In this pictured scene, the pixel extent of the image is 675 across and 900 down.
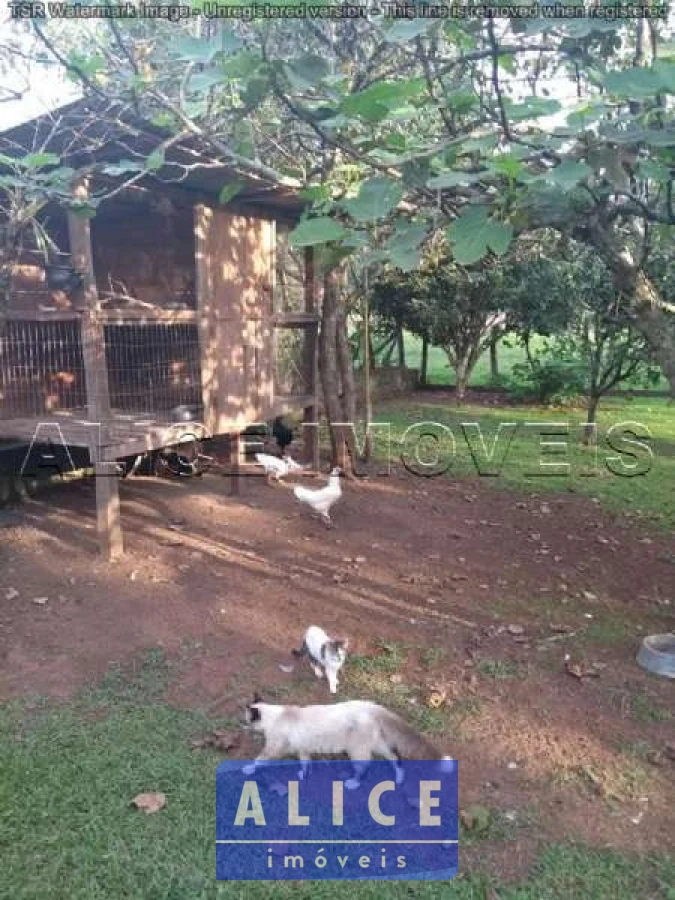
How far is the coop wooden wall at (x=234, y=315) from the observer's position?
683 centimetres

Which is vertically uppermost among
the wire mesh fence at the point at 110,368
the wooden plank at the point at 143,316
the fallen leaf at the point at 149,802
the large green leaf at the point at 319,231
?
the large green leaf at the point at 319,231

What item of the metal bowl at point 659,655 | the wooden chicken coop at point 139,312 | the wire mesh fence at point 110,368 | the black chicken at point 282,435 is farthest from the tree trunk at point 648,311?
the black chicken at point 282,435

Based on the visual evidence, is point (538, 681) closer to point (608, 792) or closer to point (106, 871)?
point (608, 792)

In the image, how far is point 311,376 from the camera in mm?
9469

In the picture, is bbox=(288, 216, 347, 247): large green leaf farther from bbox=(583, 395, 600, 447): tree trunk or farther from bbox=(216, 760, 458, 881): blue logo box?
bbox=(583, 395, 600, 447): tree trunk

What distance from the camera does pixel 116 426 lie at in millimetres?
6707

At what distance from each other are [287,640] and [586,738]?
6.22 ft

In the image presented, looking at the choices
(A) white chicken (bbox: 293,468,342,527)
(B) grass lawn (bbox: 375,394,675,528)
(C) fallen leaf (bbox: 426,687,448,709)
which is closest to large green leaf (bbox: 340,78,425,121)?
(C) fallen leaf (bbox: 426,687,448,709)

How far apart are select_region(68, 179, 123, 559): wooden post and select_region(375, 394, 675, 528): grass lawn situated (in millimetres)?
4799

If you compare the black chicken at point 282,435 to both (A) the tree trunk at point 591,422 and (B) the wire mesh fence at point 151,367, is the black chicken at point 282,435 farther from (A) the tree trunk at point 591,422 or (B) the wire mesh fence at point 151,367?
(A) the tree trunk at point 591,422

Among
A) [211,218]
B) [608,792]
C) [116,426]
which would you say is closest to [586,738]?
[608,792]

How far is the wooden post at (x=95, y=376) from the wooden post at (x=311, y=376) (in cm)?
368

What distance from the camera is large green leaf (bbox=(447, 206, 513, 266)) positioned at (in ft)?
5.41

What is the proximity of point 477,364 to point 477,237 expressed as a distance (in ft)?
78.0
